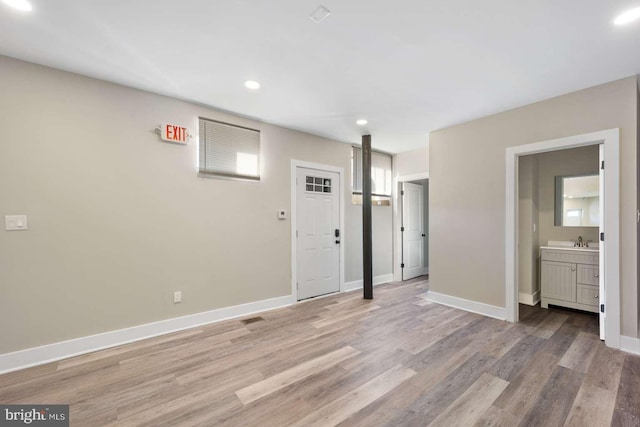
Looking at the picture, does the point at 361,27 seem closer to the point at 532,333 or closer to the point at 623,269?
the point at 623,269

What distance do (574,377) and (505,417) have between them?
99cm

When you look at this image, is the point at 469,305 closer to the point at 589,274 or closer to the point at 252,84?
the point at 589,274

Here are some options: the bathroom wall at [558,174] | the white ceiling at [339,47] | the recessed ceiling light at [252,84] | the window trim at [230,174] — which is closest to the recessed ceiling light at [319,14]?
the white ceiling at [339,47]

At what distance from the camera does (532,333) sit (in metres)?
3.10

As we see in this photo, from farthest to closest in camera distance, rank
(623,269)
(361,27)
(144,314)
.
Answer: (144,314), (623,269), (361,27)

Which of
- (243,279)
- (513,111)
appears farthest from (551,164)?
(243,279)

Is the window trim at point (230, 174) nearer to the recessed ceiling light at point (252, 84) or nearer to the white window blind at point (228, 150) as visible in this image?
the white window blind at point (228, 150)

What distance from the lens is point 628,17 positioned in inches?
75.0

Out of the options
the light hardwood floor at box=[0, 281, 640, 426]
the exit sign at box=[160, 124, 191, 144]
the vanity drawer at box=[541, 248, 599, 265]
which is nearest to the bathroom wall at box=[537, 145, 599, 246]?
the vanity drawer at box=[541, 248, 599, 265]

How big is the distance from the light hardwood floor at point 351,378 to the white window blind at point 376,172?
268 cm

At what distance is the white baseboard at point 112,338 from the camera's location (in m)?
2.39

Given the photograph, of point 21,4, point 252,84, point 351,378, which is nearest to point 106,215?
point 21,4

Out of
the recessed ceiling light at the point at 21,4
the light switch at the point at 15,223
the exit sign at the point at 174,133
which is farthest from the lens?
the exit sign at the point at 174,133

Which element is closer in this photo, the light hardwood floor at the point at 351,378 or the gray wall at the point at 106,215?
the light hardwood floor at the point at 351,378
